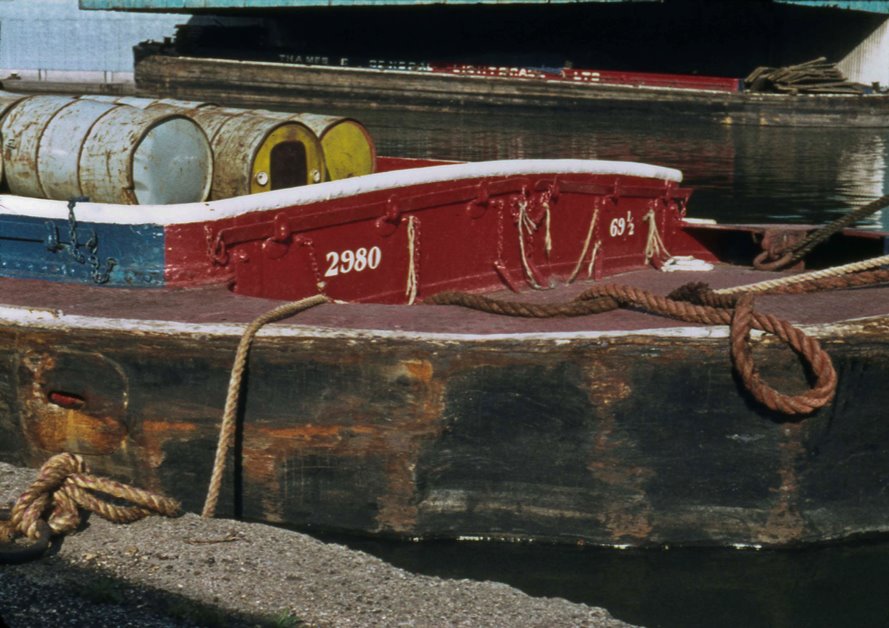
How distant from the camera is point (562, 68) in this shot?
137 feet

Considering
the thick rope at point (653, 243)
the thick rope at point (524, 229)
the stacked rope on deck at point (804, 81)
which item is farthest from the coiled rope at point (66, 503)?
the stacked rope on deck at point (804, 81)

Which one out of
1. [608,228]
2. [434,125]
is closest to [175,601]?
[608,228]

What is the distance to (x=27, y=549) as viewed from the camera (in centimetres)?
496

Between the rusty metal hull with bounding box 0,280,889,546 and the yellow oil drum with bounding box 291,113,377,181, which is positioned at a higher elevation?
the yellow oil drum with bounding box 291,113,377,181

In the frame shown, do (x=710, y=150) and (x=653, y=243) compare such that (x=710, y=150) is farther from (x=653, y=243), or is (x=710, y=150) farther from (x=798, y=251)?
(x=798, y=251)

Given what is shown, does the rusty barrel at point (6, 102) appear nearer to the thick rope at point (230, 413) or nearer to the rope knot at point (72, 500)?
the thick rope at point (230, 413)

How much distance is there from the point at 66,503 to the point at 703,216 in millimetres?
16408

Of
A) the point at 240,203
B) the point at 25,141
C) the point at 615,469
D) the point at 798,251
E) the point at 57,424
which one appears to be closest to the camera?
the point at 615,469

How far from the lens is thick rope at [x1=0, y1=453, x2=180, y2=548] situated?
17.3 ft

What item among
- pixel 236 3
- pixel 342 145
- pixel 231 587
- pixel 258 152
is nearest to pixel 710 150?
pixel 236 3

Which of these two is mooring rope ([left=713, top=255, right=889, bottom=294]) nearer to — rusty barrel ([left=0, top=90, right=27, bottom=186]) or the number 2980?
the number 2980

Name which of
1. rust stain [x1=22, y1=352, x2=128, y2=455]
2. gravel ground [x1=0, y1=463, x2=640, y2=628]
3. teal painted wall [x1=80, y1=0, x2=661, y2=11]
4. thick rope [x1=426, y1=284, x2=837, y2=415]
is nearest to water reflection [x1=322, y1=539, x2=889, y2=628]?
gravel ground [x1=0, y1=463, x2=640, y2=628]

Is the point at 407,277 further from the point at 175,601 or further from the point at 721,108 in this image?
the point at 721,108

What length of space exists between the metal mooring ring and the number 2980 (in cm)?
265
